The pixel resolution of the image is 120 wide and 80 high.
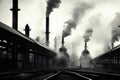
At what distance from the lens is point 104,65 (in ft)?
216

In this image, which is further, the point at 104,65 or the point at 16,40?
the point at 104,65

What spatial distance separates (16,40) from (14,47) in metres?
5.25

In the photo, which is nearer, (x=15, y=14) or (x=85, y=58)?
(x=15, y=14)

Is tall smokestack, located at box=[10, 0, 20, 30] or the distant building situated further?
the distant building

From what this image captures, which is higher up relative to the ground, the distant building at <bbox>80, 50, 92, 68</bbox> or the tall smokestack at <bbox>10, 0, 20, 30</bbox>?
the tall smokestack at <bbox>10, 0, 20, 30</bbox>

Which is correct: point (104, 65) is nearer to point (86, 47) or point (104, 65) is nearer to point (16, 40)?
point (16, 40)

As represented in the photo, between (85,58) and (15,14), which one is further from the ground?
(15,14)

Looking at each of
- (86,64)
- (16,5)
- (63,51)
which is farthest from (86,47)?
(16,5)

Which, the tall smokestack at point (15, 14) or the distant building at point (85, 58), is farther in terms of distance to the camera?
the distant building at point (85, 58)

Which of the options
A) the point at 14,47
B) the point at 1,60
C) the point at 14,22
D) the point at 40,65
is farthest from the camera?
the point at 40,65

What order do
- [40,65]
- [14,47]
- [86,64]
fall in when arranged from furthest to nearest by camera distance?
[86,64] → [40,65] → [14,47]

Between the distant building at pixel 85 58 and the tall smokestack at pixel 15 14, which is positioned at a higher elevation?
the tall smokestack at pixel 15 14

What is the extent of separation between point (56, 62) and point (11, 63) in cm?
4830

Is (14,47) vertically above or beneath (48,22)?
beneath
